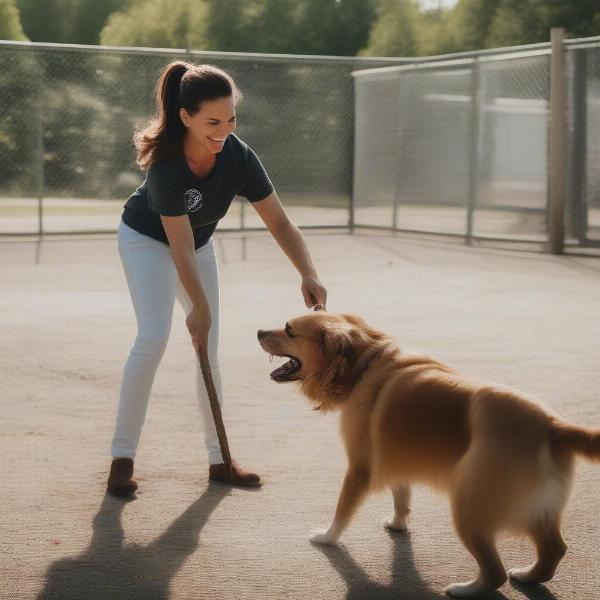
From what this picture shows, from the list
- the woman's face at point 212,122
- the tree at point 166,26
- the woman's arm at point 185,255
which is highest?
the tree at point 166,26

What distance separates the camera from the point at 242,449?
5.68 metres

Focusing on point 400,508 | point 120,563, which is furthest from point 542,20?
point 120,563

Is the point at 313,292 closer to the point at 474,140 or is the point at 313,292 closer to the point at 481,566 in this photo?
the point at 481,566

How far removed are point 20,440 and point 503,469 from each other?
3013 mm

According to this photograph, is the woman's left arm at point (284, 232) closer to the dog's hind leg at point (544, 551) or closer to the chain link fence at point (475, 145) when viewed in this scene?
the dog's hind leg at point (544, 551)

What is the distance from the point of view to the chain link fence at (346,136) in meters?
13.9

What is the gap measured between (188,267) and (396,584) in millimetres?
1552

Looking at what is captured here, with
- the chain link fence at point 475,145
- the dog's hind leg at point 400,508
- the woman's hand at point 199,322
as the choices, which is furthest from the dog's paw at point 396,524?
the chain link fence at point 475,145

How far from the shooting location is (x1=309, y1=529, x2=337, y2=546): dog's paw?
14.1 feet

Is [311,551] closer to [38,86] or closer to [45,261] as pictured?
[45,261]

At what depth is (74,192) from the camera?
16.1 m

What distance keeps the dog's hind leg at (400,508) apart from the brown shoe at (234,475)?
2.58 feet

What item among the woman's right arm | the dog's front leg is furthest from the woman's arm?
the dog's front leg

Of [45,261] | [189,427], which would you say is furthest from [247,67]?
[189,427]
